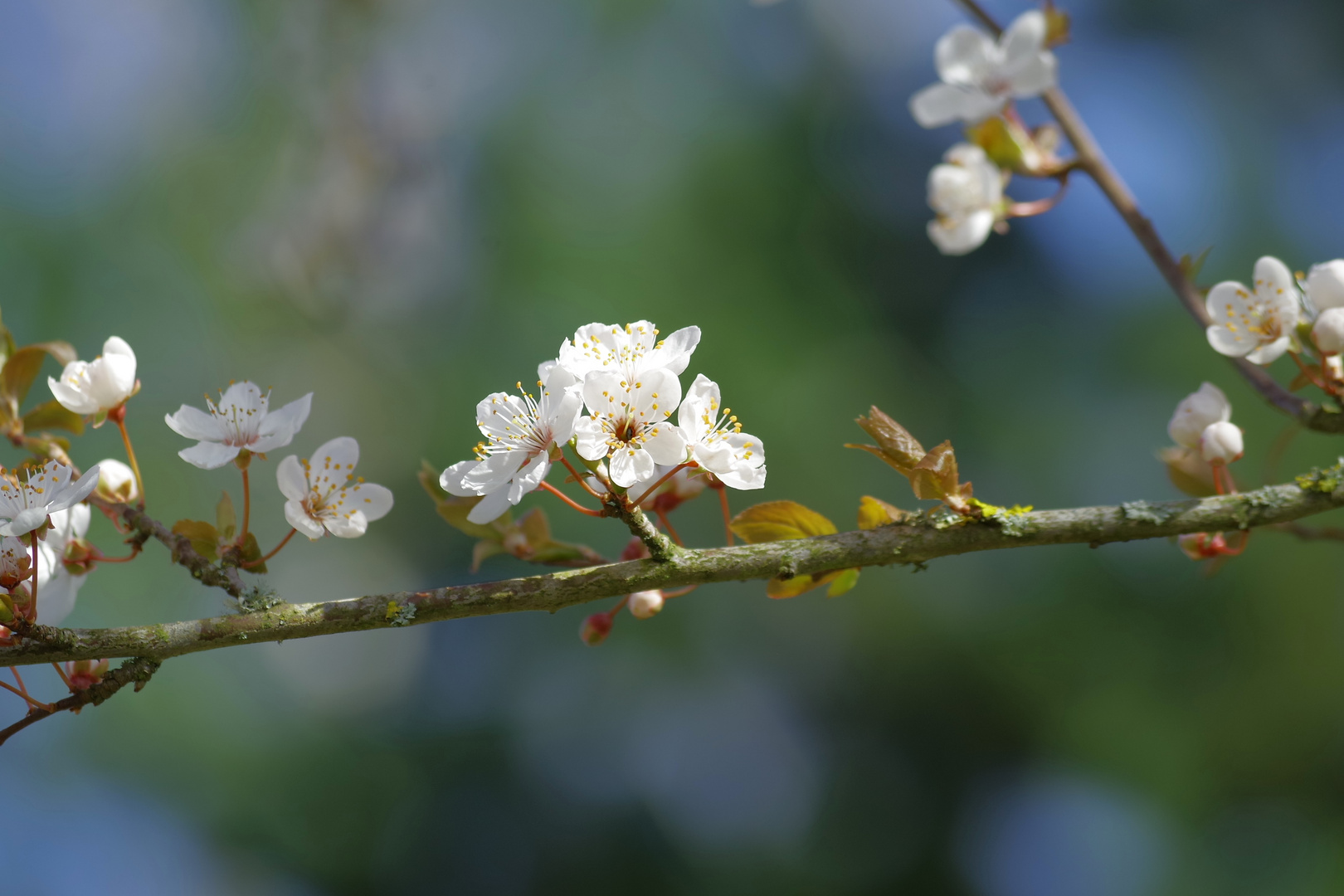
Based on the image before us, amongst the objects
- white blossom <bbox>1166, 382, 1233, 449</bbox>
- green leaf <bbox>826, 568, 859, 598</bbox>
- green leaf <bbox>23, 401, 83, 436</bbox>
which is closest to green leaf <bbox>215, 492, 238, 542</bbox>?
green leaf <bbox>23, 401, 83, 436</bbox>

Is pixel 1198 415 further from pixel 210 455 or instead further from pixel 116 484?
pixel 116 484

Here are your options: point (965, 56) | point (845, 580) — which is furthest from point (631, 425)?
point (965, 56)

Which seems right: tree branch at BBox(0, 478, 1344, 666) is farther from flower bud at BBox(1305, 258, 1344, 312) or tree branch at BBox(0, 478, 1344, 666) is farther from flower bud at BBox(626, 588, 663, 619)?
flower bud at BBox(1305, 258, 1344, 312)

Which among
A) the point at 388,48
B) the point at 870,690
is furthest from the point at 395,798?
the point at 388,48

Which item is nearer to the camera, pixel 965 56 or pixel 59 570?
pixel 59 570

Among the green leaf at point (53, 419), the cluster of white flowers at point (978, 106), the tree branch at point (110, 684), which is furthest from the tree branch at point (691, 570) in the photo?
the cluster of white flowers at point (978, 106)

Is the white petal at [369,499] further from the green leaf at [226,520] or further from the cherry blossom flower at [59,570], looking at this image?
the cherry blossom flower at [59,570]

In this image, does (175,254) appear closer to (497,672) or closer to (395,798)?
(497,672)
